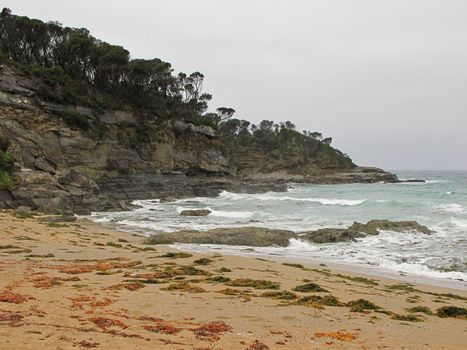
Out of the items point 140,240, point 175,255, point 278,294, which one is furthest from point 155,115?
point 278,294

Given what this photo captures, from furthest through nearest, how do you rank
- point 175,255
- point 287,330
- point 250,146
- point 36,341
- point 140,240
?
point 250,146 → point 140,240 → point 175,255 → point 287,330 → point 36,341

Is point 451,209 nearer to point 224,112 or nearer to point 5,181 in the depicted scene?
point 5,181

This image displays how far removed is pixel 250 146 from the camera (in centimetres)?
13062

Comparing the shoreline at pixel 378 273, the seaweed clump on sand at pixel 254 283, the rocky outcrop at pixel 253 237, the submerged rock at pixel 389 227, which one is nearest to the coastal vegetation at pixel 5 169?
the rocky outcrop at pixel 253 237

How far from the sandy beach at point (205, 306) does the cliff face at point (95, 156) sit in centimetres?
2175

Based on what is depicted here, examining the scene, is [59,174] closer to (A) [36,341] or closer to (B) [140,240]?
(B) [140,240]

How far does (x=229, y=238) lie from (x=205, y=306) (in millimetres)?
15050

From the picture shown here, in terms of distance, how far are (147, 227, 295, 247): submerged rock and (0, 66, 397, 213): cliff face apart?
15360 mm

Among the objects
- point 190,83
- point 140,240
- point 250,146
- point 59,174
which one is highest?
point 190,83

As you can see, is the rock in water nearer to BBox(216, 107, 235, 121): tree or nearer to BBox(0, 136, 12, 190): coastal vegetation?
BBox(0, 136, 12, 190): coastal vegetation

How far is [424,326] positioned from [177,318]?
5.17 m

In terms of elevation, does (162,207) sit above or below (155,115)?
below

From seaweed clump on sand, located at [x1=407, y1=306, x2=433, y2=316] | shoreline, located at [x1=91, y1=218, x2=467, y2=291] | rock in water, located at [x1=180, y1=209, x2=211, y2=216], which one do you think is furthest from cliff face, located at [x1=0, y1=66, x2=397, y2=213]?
seaweed clump on sand, located at [x1=407, y1=306, x2=433, y2=316]

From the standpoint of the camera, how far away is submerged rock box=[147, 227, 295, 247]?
2421cm
